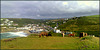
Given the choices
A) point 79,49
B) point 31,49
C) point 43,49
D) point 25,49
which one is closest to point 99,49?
point 79,49

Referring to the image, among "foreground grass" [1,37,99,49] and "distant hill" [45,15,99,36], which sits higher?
"distant hill" [45,15,99,36]

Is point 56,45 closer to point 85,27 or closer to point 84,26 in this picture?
point 85,27

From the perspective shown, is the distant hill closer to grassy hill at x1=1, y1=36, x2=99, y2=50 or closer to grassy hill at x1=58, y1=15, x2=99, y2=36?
grassy hill at x1=58, y1=15, x2=99, y2=36

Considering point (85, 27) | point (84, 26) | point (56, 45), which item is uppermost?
point (84, 26)

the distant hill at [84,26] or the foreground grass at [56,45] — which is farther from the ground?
the distant hill at [84,26]

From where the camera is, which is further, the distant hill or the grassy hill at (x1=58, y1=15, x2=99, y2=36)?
the distant hill

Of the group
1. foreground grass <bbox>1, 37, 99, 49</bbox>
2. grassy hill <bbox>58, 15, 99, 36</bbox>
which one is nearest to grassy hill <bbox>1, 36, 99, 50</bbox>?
foreground grass <bbox>1, 37, 99, 49</bbox>

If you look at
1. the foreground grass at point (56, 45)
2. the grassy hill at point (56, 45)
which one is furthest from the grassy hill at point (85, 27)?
the foreground grass at point (56, 45)

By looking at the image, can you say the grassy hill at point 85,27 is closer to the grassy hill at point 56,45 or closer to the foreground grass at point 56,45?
the grassy hill at point 56,45

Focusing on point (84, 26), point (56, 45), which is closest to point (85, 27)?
point (84, 26)

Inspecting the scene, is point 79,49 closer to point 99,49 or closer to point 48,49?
point 99,49

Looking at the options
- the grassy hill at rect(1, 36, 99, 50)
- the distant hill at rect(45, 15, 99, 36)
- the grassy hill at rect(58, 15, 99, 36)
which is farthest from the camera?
the distant hill at rect(45, 15, 99, 36)
